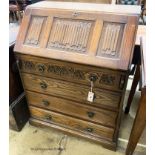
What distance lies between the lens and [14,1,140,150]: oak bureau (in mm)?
1022

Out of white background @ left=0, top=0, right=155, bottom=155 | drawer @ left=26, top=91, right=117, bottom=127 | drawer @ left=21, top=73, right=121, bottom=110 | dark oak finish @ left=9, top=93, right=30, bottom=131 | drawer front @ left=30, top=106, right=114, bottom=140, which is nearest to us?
white background @ left=0, top=0, right=155, bottom=155

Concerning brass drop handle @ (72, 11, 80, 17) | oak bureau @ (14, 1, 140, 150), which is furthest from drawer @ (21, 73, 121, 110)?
brass drop handle @ (72, 11, 80, 17)

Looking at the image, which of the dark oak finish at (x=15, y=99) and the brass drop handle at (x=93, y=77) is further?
the dark oak finish at (x=15, y=99)

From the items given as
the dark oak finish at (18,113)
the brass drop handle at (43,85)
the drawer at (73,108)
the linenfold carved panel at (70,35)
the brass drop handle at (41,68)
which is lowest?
the dark oak finish at (18,113)

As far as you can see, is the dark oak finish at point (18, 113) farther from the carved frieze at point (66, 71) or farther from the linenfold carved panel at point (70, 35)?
the linenfold carved panel at point (70, 35)

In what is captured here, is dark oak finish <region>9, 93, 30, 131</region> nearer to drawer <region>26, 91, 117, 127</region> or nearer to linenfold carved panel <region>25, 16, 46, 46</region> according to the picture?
drawer <region>26, 91, 117, 127</region>

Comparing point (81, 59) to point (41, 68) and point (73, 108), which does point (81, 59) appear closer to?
point (41, 68)

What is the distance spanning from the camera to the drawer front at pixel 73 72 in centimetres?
104

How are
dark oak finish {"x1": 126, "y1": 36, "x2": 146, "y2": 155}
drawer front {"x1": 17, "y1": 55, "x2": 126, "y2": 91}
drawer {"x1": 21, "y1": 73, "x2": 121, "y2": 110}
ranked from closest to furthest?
dark oak finish {"x1": 126, "y1": 36, "x2": 146, "y2": 155}
drawer front {"x1": 17, "y1": 55, "x2": 126, "y2": 91}
drawer {"x1": 21, "y1": 73, "x2": 121, "y2": 110}

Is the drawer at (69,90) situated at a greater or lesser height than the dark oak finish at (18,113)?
greater

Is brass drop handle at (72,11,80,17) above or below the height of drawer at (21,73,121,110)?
above

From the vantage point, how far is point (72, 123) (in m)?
1.46
